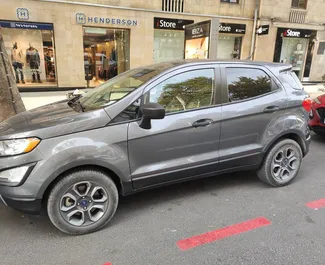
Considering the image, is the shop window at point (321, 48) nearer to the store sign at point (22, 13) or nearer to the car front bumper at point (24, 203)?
the store sign at point (22, 13)

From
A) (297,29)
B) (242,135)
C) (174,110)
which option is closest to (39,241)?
(174,110)

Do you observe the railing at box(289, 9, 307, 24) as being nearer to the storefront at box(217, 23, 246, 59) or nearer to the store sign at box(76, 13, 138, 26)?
the storefront at box(217, 23, 246, 59)

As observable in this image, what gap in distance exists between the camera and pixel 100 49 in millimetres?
12812

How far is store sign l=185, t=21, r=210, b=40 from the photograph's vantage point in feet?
27.6

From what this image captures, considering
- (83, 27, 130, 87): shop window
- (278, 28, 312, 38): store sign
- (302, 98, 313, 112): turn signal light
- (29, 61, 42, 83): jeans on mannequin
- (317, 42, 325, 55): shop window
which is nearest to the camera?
(302, 98, 313, 112): turn signal light

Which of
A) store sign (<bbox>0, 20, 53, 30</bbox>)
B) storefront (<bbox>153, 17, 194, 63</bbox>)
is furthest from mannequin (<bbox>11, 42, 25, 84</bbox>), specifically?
storefront (<bbox>153, 17, 194, 63</bbox>)

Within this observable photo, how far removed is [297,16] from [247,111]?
15648 mm

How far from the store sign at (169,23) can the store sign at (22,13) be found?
5.40 meters

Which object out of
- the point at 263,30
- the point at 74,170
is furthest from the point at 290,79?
the point at 263,30

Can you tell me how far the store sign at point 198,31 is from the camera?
842 cm

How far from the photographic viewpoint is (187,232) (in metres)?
2.80

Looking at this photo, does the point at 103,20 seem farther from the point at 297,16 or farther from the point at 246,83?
the point at 297,16

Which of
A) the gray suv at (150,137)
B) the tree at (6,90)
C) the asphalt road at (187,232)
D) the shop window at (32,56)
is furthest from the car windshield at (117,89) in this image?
the shop window at (32,56)

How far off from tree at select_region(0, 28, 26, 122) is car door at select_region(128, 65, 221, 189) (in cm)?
379
